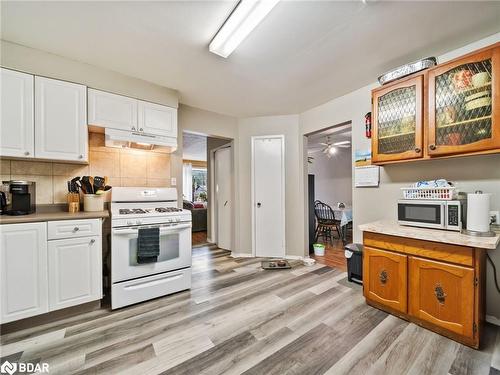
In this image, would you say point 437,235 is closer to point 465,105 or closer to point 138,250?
point 465,105

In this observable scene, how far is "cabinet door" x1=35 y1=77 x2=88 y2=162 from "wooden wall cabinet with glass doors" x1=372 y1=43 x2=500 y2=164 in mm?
3077

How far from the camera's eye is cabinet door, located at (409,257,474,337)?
1.42 m

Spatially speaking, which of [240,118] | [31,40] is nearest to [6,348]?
[31,40]

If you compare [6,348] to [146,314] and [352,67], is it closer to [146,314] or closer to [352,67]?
[146,314]

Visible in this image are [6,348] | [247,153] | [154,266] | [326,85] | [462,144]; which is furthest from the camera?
[247,153]

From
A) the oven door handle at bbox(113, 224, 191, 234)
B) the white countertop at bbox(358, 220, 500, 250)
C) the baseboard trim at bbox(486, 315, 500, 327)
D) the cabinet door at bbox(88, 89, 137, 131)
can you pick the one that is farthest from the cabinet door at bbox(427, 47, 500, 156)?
the cabinet door at bbox(88, 89, 137, 131)

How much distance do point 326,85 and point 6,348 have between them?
3849 millimetres

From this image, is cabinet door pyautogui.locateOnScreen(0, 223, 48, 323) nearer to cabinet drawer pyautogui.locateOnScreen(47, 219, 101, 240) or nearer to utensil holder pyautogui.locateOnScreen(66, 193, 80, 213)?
cabinet drawer pyautogui.locateOnScreen(47, 219, 101, 240)

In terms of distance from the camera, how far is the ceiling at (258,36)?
146cm

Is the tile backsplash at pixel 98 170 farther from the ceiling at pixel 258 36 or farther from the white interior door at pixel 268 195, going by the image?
the white interior door at pixel 268 195

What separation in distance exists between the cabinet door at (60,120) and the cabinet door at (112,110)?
73 millimetres

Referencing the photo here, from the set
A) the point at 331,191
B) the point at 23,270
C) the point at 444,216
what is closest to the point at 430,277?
the point at 444,216

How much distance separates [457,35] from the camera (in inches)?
67.6

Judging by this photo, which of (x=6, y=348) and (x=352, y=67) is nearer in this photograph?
(x=6, y=348)
